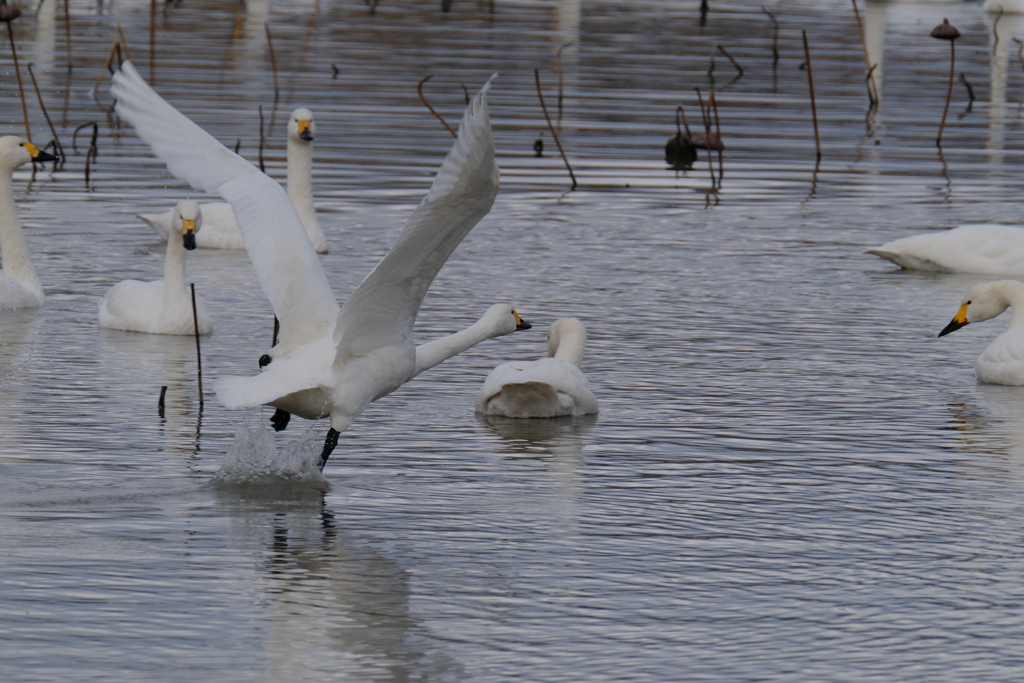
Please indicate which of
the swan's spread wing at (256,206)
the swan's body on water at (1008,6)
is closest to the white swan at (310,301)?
the swan's spread wing at (256,206)

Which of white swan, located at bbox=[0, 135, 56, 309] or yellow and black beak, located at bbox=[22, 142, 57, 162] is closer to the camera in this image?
white swan, located at bbox=[0, 135, 56, 309]

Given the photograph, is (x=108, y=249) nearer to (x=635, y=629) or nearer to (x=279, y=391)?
(x=279, y=391)

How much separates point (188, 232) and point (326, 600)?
219 inches

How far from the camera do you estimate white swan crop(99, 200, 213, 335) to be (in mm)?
11844

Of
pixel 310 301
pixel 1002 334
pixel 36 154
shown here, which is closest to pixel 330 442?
pixel 310 301

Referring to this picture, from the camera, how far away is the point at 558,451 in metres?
9.12

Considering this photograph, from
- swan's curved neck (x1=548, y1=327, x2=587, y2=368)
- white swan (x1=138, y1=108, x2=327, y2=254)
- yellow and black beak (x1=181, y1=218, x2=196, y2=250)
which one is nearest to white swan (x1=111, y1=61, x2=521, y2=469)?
swan's curved neck (x1=548, y1=327, x2=587, y2=368)

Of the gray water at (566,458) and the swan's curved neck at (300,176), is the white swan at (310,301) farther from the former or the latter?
the swan's curved neck at (300,176)

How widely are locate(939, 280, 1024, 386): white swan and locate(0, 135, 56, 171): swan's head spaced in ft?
20.8

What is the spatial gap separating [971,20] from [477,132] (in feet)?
138

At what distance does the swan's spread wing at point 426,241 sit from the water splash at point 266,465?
53 cm

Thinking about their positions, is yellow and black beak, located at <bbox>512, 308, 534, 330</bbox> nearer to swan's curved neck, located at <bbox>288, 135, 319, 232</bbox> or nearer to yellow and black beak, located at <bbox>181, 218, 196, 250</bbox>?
yellow and black beak, located at <bbox>181, 218, 196, 250</bbox>

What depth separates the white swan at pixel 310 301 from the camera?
782cm

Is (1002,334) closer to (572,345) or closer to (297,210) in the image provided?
(572,345)
